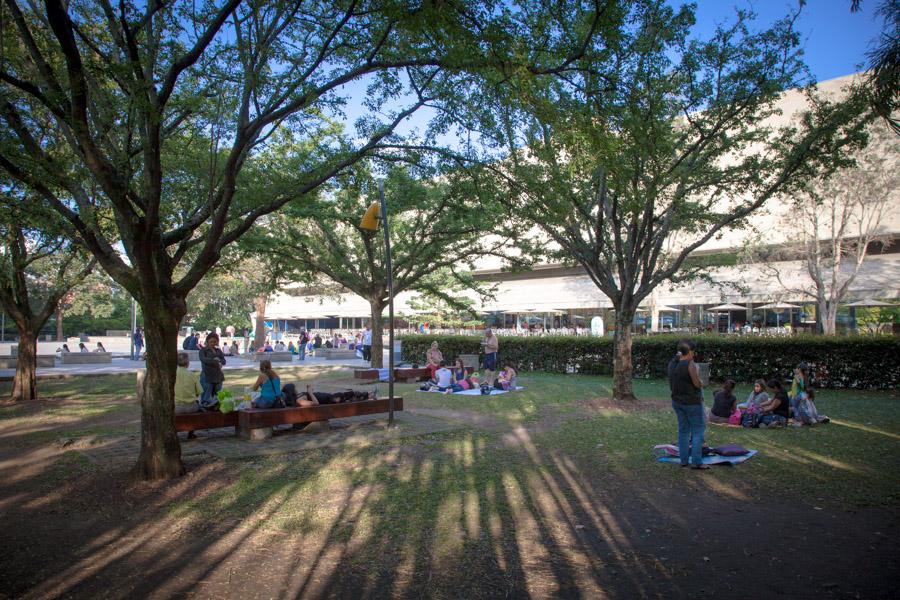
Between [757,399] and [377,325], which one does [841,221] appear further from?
[377,325]

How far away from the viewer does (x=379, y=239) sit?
62.6 ft

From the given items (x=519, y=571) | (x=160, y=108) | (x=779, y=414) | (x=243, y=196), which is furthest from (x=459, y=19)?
(x=779, y=414)

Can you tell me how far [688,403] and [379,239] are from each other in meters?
13.6

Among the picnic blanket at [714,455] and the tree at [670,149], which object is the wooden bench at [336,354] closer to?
the tree at [670,149]

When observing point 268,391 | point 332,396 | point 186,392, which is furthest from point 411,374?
point 186,392

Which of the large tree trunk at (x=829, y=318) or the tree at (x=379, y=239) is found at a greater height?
the tree at (x=379, y=239)

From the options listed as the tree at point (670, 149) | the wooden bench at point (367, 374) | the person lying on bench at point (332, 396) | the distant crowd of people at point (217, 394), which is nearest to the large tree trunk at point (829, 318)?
the tree at point (670, 149)

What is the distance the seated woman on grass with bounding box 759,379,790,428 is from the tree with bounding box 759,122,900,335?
48.1 ft

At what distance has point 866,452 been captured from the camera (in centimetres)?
781

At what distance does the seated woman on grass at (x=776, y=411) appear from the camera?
9.66 metres

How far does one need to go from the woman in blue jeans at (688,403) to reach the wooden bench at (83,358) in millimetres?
26305

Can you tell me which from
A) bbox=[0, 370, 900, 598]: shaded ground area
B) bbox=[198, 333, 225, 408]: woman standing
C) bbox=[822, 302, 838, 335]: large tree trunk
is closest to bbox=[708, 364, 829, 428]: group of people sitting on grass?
bbox=[0, 370, 900, 598]: shaded ground area

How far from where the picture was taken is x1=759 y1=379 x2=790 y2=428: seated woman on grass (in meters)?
9.66

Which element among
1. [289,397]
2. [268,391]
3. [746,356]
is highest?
[746,356]
